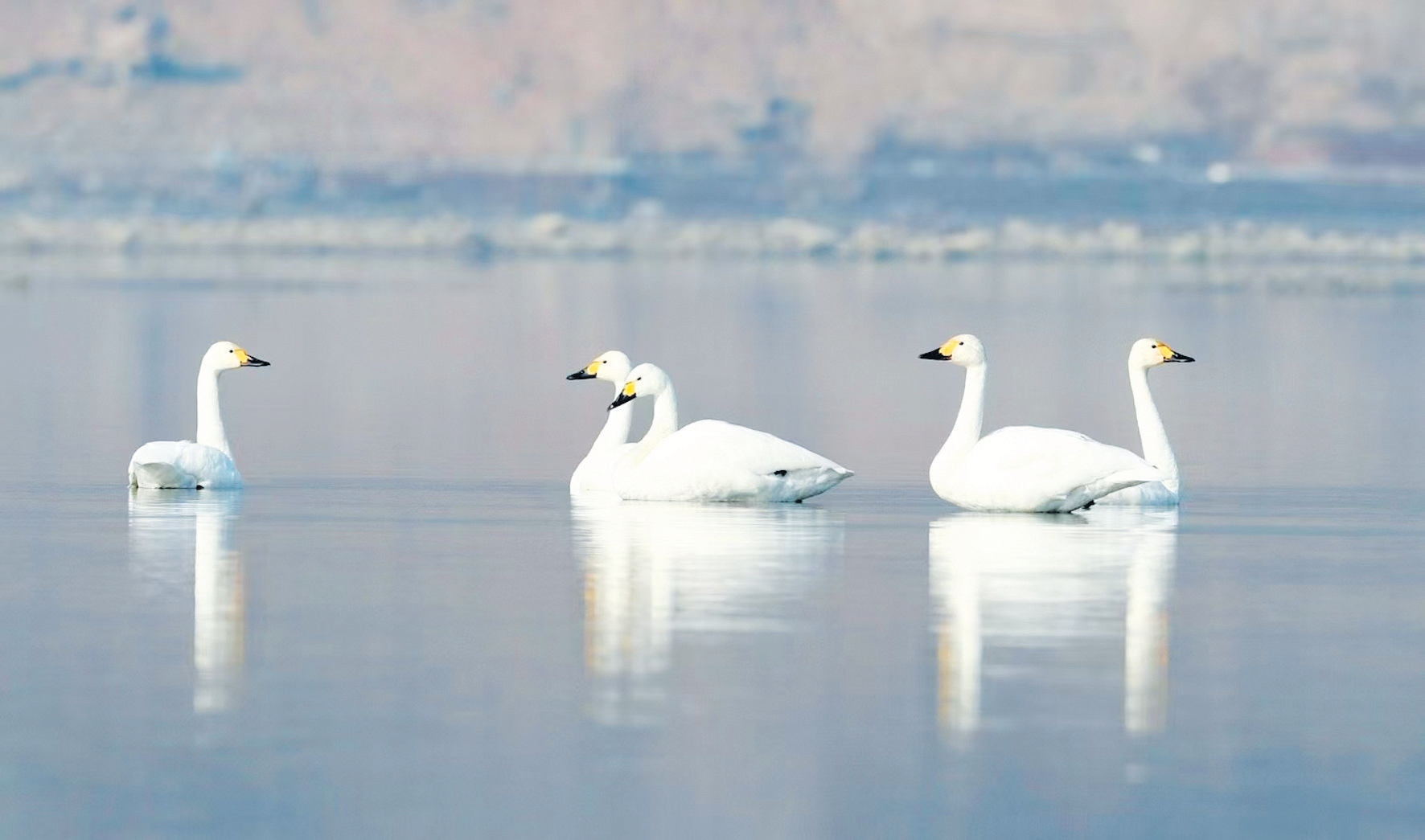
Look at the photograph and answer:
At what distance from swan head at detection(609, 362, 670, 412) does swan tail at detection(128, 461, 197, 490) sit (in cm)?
198

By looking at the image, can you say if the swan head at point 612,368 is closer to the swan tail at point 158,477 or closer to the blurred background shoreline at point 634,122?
the swan tail at point 158,477

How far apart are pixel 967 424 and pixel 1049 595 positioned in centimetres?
340

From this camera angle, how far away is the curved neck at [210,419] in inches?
578

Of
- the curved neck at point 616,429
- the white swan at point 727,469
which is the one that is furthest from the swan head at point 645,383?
the white swan at point 727,469

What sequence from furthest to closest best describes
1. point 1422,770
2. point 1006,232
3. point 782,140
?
1. point 782,140
2. point 1006,232
3. point 1422,770

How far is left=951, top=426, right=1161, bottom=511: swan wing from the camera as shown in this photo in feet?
43.2

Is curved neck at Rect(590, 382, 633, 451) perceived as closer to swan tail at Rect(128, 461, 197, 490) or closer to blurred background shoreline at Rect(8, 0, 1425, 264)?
swan tail at Rect(128, 461, 197, 490)

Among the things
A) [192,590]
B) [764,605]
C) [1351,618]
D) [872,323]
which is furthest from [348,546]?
[872,323]

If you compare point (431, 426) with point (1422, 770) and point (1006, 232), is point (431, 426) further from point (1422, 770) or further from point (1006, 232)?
point (1006, 232)

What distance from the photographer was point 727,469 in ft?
44.7

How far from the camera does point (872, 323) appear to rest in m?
30.8

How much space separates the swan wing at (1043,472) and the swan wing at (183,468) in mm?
3092

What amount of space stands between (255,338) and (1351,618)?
1747 centimetres

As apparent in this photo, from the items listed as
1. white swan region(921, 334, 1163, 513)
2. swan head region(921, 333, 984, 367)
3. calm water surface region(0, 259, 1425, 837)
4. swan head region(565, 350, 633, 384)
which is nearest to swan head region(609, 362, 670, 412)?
calm water surface region(0, 259, 1425, 837)
